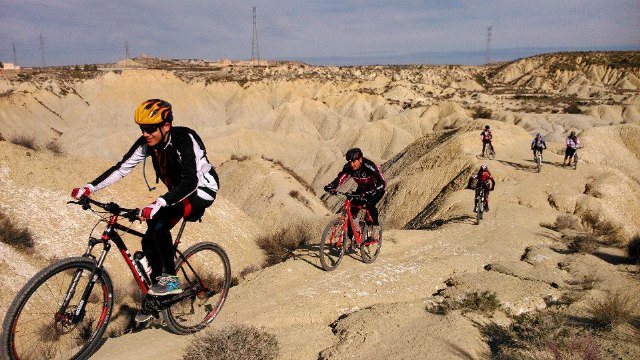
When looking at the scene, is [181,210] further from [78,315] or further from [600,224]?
[600,224]

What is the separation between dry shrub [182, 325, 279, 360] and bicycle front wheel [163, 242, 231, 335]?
0.42 meters

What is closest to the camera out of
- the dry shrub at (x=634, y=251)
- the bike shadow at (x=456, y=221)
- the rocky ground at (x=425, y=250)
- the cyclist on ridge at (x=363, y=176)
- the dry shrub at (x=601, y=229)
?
the rocky ground at (x=425, y=250)

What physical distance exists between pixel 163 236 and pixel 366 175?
4615 mm

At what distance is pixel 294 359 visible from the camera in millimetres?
5043

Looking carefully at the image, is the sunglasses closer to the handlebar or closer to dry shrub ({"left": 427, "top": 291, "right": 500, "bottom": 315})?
the handlebar

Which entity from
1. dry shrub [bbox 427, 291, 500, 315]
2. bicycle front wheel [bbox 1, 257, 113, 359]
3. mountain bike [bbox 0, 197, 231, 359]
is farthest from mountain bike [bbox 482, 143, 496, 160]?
bicycle front wheel [bbox 1, 257, 113, 359]

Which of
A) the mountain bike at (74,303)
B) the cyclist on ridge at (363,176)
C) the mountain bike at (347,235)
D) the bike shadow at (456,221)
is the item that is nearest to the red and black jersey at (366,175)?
the cyclist on ridge at (363,176)

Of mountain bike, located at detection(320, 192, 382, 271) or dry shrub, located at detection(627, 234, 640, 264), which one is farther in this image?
dry shrub, located at detection(627, 234, 640, 264)

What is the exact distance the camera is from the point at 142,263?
185 inches

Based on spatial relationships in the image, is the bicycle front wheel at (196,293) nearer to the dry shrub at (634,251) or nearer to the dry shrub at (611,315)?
the dry shrub at (611,315)

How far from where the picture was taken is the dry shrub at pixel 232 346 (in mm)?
4621

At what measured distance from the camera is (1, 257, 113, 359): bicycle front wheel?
3.86 meters

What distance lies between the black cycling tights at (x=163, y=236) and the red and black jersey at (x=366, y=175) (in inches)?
151

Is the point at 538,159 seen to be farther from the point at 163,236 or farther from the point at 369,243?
the point at 163,236
